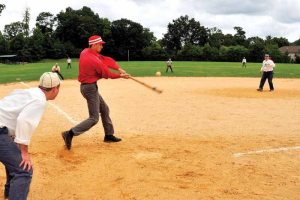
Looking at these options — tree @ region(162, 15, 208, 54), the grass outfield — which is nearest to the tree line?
tree @ region(162, 15, 208, 54)

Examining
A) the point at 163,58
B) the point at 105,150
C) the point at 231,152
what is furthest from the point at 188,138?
the point at 163,58

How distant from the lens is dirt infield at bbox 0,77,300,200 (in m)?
6.00

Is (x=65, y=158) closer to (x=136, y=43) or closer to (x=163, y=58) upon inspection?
(x=163, y=58)

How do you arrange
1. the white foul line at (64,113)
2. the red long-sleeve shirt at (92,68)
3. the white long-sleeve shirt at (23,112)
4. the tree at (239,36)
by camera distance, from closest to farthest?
the white long-sleeve shirt at (23,112) < the red long-sleeve shirt at (92,68) < the white foul line at (64,113) < the tree at (239,36)

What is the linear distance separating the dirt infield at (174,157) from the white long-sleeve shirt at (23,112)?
1839mm

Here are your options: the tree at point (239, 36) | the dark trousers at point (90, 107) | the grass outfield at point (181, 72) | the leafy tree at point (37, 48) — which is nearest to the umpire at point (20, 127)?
the dark trousers at point (90, 107)

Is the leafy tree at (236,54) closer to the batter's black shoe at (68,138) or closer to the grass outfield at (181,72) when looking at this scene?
the grass outfield at (181,72)

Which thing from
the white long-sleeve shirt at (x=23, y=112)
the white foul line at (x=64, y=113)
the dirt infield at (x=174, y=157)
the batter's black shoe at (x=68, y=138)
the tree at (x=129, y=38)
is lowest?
the white foul line at (x=64, y=113)

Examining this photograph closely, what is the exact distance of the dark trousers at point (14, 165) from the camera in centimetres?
434

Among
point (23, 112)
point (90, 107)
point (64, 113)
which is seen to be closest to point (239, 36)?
point (64, 113)

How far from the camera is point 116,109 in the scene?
14.0 metres

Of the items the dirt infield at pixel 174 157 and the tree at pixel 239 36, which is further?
the tree at pixel 239 36

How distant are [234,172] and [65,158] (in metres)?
3.15

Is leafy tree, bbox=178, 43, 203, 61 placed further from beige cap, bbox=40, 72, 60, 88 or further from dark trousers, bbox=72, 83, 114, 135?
beige cap, bbox=40, 72, 60, 88
